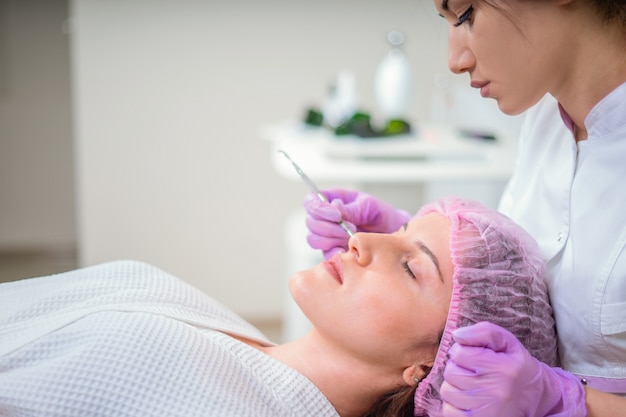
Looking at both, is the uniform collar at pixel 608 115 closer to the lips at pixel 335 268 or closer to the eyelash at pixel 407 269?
the eyelash at pixel 407 269

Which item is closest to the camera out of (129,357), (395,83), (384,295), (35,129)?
(129,357)

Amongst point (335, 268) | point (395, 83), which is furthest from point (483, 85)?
point (395, 83)

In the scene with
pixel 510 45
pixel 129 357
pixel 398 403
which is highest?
pixel 510 45

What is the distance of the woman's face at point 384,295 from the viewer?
1.13m

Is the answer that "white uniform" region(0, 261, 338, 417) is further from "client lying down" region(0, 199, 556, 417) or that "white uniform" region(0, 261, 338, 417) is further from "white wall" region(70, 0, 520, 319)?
"white wall" region(70, 0, 520, 319)

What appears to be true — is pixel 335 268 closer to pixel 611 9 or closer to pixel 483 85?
pixel 483 85

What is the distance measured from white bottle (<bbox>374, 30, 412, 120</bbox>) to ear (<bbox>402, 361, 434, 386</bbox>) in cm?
174

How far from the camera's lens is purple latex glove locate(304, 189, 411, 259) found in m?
1.36

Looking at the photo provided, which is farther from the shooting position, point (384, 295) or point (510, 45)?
point (384, 295)

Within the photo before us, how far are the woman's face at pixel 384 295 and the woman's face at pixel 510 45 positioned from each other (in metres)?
0.27

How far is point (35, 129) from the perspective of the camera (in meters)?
3.79

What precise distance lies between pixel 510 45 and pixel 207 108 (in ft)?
8.00

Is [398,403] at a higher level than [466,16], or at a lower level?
lower

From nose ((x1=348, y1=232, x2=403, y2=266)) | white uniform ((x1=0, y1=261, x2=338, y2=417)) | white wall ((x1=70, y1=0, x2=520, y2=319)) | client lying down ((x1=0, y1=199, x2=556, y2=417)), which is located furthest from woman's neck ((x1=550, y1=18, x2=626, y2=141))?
white wall ((x1=70, y1=0, x2=520, y2=319))
